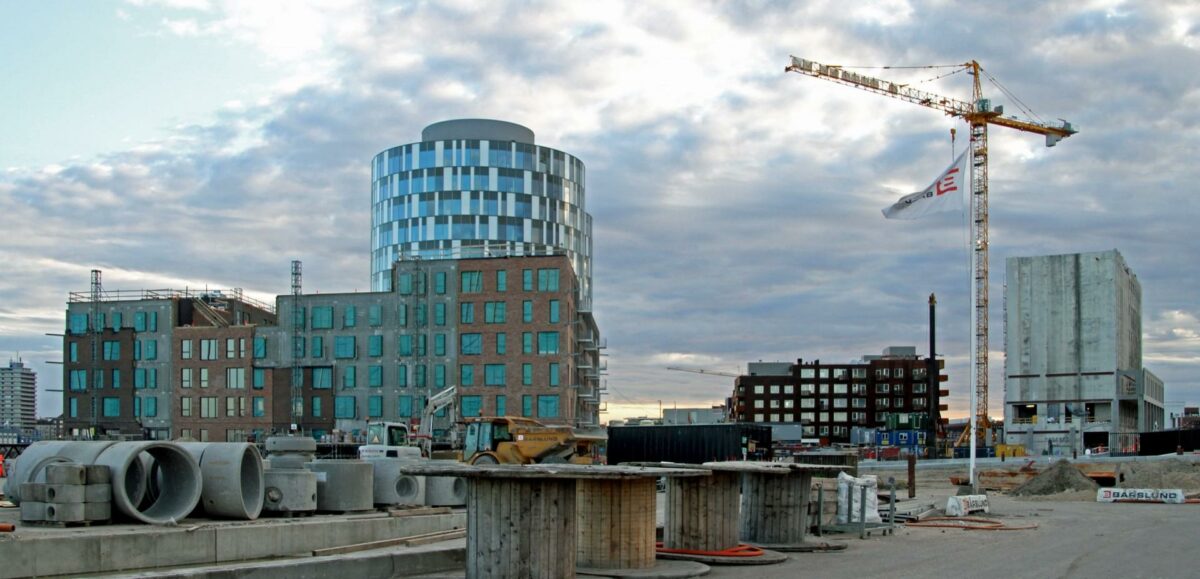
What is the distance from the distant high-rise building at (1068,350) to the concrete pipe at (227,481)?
10552cm

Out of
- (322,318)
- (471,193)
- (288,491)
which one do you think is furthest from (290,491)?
(471,193)

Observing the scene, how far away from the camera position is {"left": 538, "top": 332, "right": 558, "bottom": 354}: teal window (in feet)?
257

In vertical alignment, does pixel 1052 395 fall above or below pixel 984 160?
below

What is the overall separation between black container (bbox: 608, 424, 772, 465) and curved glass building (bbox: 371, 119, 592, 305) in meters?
70.6

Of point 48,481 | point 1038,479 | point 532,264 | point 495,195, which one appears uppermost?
point 495,195

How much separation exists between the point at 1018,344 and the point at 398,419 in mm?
71617

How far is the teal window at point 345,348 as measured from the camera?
82.6 meters

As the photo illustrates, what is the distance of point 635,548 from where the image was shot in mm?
17422

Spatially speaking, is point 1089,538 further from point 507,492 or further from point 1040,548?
point 507,492

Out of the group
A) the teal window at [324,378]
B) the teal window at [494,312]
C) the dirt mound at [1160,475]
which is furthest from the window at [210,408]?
the dirt mound at [1160,475]

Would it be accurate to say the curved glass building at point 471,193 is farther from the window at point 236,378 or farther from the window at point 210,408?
the window at point 210,408

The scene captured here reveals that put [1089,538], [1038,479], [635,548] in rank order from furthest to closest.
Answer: [1038,479] → [1089,538] → [635,548]

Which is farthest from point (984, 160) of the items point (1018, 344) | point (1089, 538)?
point (1089, 538)

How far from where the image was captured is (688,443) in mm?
51375
